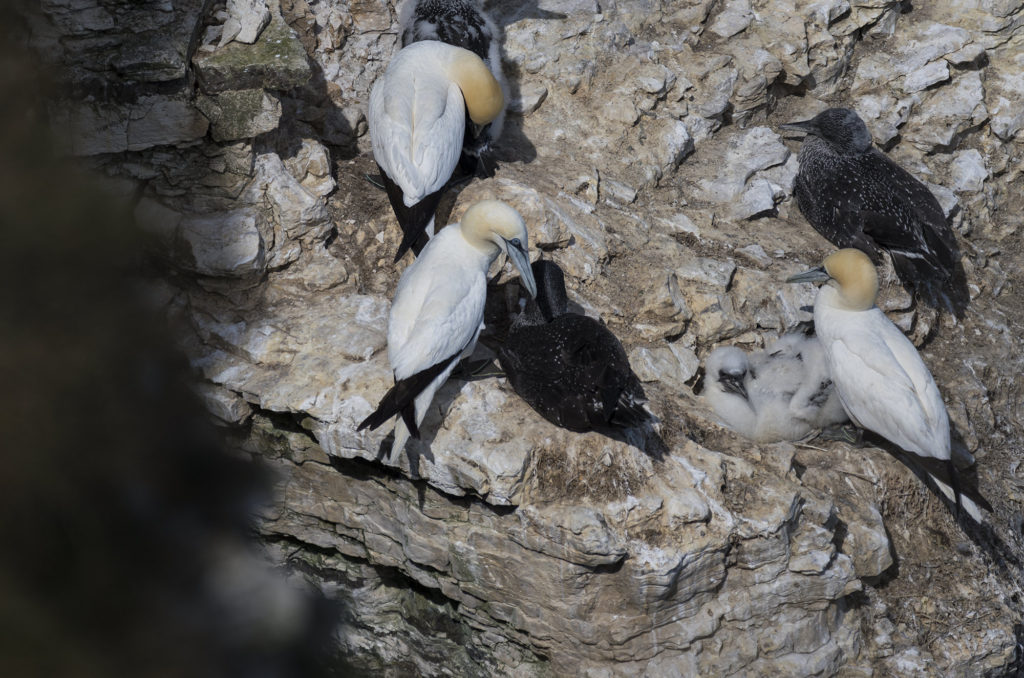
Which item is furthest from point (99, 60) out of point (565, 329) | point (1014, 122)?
point (1014, 122)

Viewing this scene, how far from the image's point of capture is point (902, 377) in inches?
168

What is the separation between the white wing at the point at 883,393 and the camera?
4141 millimetres

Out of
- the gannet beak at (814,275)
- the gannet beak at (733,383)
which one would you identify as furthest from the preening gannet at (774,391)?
the gannet beak at (814,275)

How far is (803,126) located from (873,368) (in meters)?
2.03

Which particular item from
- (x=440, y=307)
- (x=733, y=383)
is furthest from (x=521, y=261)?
(x=733, y=383)

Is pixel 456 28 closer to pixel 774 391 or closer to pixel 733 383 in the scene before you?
pixel 733 383

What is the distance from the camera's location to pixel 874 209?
511cm

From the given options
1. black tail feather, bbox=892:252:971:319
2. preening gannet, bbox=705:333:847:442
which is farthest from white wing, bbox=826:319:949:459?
black tail feather, bbox=892:252:971:319

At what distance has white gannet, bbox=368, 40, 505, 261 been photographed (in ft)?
13.5

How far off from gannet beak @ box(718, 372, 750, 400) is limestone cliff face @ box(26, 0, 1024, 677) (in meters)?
0.26

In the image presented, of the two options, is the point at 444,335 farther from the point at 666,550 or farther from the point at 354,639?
the point at 354,639

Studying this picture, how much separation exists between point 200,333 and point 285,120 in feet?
4.10

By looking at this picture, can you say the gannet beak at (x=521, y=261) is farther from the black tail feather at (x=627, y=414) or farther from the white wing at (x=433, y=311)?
the black tail feather at (x=627, y=414)

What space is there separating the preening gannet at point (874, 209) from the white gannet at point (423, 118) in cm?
204
